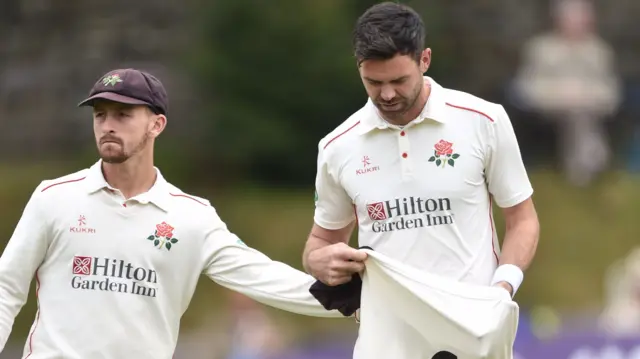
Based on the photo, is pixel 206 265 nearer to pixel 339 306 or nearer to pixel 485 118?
pixel 339 306

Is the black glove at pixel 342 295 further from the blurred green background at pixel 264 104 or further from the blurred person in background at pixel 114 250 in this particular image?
the blurred green background at pixel 264 104

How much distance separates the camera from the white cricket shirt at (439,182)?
5766mm

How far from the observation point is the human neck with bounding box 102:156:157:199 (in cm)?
607

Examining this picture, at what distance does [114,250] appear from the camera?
5957 mm

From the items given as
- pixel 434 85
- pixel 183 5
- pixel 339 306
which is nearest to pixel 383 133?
pixel 434 85

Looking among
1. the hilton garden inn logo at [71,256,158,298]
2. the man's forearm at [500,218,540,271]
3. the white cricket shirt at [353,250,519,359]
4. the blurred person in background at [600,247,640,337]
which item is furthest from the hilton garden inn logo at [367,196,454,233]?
the blurred person in background at [600,247,640,337]

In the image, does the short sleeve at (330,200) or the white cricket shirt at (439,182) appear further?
the short sleeve at (330,200)

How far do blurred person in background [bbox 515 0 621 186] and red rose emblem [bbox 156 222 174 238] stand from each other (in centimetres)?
841

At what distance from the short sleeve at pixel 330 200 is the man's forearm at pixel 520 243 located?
640mm

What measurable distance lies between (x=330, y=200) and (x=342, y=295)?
0.38 metres

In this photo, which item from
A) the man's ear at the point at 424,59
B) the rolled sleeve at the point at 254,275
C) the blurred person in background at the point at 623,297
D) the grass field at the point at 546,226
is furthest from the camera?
the grass field at the point at 546,226

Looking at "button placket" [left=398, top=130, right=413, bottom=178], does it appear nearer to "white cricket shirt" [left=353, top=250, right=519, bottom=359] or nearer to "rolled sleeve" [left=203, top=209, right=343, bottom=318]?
"white cricket shirt" [left=353, top=250, right=519, bottom=359]


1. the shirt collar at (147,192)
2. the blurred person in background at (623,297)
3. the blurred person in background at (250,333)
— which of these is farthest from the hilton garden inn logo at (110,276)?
the blurred person in background at (623,297)

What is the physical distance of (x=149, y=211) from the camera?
6066mm
